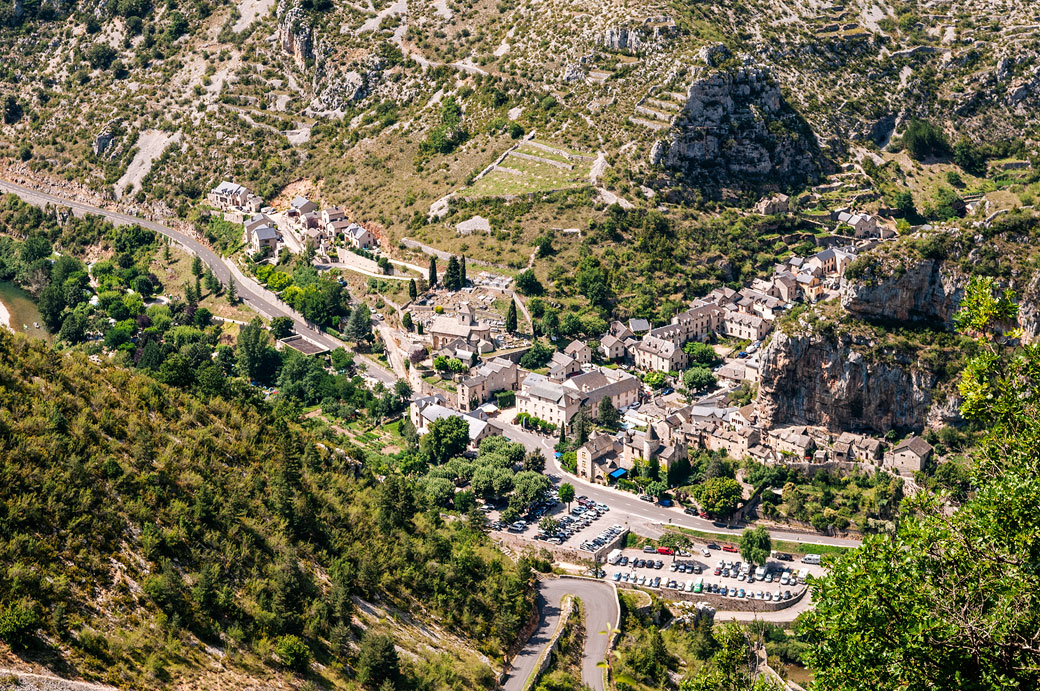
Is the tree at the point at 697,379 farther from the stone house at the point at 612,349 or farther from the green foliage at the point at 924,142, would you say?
the green foliage at the point at 924,142

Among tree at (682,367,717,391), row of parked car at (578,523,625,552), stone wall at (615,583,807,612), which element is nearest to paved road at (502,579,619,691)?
stone wall at (615,583,807,612)

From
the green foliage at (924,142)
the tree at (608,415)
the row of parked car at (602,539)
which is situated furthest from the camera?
the green foliage at (924,142)

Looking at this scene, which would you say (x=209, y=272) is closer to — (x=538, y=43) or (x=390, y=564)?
(x=538, y=43)

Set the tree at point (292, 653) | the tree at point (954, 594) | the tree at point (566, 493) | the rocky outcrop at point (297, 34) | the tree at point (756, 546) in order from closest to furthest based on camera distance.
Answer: the tree at point (954, 594) → the tree at point (292, 653) → the tree at point (756, 546) → the tree at point (566, 493) → the rocky outcrop at point (297, 34)

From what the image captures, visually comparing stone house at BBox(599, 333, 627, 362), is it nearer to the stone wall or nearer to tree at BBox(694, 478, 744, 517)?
tree at BBox(694, 478, 744, 517)

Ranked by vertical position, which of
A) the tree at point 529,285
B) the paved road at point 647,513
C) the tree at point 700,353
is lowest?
the paved road at point 647,513

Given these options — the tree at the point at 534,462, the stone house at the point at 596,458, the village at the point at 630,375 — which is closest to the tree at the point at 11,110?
the village at the point at 630,375
